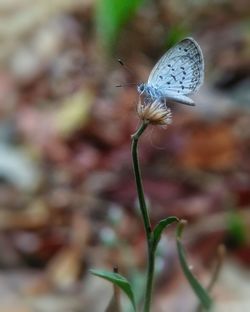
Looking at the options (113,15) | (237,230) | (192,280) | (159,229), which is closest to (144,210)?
(159,229)

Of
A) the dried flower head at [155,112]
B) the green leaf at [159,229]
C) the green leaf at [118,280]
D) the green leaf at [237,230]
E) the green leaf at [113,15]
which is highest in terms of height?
the green leaf at [113,15]

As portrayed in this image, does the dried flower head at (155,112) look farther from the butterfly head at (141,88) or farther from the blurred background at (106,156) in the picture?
the blurred background at (106,156)

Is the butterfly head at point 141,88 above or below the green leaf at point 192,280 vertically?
above

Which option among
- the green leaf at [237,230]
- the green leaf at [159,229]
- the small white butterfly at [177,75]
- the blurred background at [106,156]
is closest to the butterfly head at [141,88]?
the small white butterfly at [177,75]

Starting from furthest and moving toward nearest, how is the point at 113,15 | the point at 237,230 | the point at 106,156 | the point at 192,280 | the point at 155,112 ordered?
the point at 106,156 → the point at 113,15 → the point at 237,230 → the point at 192,280 → the point at 155,112

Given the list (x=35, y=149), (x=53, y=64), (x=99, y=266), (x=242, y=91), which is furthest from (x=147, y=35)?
(x=99, y=266)

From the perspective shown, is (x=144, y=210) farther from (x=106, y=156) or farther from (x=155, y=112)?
(x=106, y=156)

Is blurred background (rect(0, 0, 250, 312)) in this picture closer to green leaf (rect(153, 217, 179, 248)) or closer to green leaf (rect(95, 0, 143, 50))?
green leaf (rect(95, 0, 143, 50))

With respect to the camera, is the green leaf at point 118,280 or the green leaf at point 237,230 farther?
the green leaf at point 237,230

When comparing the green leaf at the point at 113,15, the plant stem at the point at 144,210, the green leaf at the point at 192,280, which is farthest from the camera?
the green leaf at the point at 113,15

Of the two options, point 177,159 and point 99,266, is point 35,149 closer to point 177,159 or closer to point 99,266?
point 177,159
